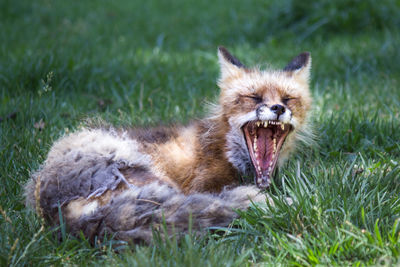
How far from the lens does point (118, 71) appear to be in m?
7.43

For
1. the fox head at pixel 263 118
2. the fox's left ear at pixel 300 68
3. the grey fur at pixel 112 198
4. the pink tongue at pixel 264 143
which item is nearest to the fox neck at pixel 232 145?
the fox head at pixel 263 118

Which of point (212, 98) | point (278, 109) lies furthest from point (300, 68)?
point (212, 98)

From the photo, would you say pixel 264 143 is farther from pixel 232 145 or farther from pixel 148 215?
pixel 148 215

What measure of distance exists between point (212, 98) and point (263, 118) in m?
1.79

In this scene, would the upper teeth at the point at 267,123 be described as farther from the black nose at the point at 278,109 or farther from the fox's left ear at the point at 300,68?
the fox's left ear at the point at 300,68

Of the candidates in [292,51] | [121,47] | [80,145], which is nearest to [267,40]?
[292,51]

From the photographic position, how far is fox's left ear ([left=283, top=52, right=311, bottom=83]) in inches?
185

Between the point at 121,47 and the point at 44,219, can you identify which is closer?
the point at 44,219

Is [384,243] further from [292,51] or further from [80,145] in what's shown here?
[292,51]

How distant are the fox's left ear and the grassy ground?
0.70m

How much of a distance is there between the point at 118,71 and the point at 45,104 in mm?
1844

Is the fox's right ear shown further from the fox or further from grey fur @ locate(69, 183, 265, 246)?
grey fur @ locate(69, 183, 265, 246)

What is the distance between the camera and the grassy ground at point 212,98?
3.01 metres

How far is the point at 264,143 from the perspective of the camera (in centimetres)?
438
